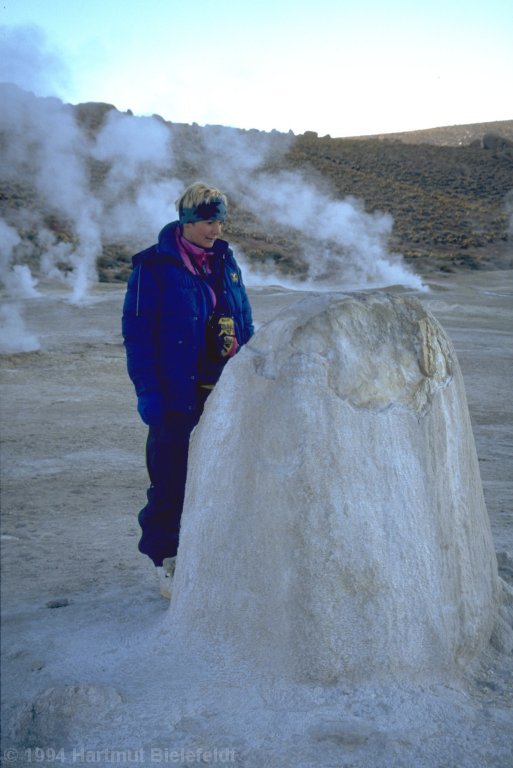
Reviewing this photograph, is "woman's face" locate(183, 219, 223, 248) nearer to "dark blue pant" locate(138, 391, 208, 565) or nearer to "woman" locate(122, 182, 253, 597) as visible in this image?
"woman" locate(122, 182, 253, 597)

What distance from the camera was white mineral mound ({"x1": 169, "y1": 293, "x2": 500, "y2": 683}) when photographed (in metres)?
2.47

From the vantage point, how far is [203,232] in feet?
10.4

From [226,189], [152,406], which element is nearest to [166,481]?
[152,406]

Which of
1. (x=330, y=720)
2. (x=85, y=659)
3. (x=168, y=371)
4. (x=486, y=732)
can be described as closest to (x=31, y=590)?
(x=85, y=659)

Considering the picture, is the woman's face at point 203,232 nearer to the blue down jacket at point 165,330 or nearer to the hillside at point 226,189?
the blue down jacket at point 165,330

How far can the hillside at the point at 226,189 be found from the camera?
2436cm

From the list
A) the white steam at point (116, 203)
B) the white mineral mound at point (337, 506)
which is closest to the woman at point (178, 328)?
the white mineral mound at point (337, 506)

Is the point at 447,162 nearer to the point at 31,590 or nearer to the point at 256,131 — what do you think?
the point at 256,131

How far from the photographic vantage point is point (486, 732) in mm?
2371

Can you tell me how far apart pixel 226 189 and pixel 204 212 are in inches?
1288

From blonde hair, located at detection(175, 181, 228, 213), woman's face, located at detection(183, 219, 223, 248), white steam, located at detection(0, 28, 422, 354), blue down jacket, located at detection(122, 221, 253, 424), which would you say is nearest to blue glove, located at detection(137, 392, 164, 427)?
blue down jacket, located at detection(122, 221, 253, 424)

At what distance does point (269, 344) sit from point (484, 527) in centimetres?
98

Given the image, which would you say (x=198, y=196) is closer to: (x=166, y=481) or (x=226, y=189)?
(x=166, y=481)

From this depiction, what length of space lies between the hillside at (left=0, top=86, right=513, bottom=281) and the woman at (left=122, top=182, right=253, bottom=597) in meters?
17.4
